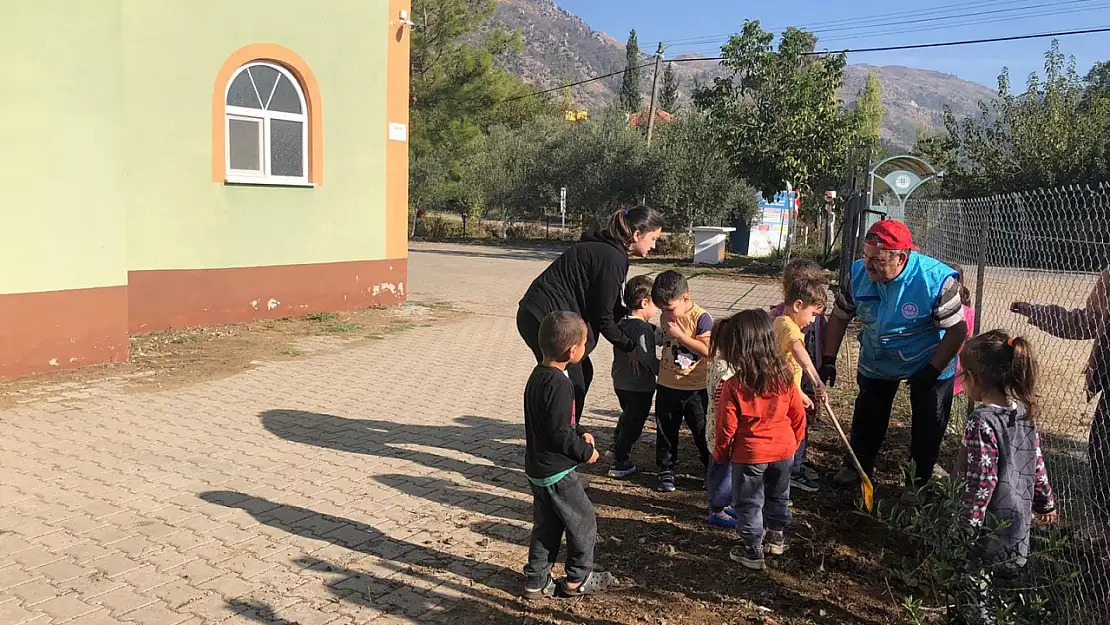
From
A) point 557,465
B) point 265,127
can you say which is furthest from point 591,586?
point 265,127

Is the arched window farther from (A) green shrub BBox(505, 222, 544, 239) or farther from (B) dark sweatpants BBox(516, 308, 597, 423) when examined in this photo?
(A) green shrub BBox(505, 222, 544, 239)

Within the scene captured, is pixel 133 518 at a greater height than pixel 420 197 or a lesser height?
lesser

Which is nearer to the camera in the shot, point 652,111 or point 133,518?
point 133,518

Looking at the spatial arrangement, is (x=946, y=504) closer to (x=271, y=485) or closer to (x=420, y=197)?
(x=271, y=485)

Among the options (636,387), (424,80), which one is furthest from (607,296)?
(424,80)

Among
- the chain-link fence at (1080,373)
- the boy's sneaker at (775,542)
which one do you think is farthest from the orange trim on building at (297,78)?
the boy's sneaker at (775,542)

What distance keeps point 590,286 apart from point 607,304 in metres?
0.14

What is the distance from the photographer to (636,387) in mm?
4859

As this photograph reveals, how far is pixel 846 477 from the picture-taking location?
16.0ft

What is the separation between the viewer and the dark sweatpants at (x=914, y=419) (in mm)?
4172

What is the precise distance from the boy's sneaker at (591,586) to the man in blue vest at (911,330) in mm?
1519

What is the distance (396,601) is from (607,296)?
1.90 m

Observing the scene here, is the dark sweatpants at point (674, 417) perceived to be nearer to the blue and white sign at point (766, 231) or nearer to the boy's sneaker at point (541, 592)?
the boy's sneaker at point (541, 592)

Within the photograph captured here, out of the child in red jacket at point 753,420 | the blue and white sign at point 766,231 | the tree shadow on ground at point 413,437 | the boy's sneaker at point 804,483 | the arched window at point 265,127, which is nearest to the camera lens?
the child in red jacket at point 753,420
